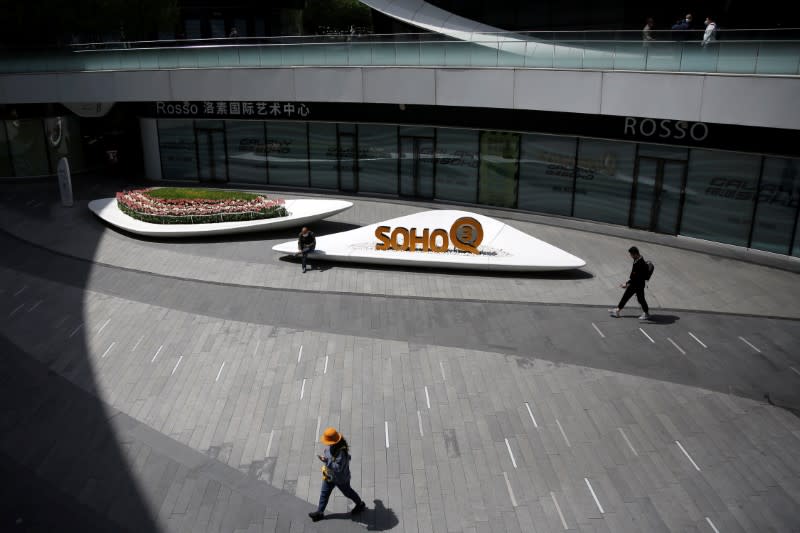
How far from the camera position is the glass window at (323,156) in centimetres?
2625

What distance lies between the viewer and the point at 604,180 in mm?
21109

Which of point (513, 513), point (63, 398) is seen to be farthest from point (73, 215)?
point (513, 513)

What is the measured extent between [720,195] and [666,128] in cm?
234

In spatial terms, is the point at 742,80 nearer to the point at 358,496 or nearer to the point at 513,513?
the point at 513,513

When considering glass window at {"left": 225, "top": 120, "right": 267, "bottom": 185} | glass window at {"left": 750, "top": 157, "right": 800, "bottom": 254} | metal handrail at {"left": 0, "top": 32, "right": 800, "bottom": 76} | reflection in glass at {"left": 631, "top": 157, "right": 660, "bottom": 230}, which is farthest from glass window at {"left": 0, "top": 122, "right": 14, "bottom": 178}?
glass window at {"left": 750, "top": 157, "right": 800, "bottom": 254}

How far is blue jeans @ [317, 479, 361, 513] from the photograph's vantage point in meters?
8.66

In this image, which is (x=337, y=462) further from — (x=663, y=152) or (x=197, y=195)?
(x=197, y=195)

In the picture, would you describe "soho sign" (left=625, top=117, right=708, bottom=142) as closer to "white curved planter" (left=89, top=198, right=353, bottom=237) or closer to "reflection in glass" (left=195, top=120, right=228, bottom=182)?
"white curved planter" (left=89, top=198, right=353, bottom=237)

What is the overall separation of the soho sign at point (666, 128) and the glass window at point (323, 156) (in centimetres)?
1108

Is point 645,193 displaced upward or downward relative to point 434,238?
upward

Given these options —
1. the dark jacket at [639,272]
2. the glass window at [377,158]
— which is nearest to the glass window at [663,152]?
the dark jacket at [639,272]

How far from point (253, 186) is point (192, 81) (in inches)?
188

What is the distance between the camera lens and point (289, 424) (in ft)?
36.5

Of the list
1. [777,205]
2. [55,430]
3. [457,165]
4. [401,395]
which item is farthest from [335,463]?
[457,165]
